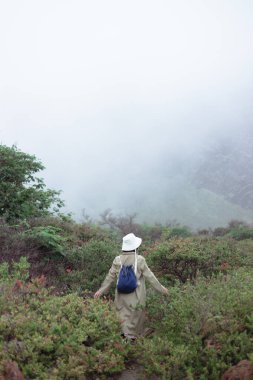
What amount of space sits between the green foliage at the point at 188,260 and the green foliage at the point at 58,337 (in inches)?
139

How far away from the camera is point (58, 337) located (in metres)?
4.66

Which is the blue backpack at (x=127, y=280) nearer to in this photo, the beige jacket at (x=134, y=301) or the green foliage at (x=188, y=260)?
the beige jacket at (x=134, y=301)

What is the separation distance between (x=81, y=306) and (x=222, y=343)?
168 centimetres

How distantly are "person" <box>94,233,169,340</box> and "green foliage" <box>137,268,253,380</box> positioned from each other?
2.21ft

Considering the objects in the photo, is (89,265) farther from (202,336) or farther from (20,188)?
(20,188)

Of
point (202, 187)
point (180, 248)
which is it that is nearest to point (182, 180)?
point (202, 187)

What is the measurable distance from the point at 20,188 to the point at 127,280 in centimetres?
837

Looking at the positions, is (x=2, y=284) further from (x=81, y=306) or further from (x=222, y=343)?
(x=222, y=343)

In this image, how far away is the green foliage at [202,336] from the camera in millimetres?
4441

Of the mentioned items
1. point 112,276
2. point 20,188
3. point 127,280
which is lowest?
point 127,280

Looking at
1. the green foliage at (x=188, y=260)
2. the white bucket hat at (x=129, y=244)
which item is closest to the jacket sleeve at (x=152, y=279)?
the white bucket hat at (x=129, y=244)

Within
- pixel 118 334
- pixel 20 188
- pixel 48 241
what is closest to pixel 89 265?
pixel 48 241

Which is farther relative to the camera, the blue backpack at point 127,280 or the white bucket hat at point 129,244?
the white bucket hat at point 129,244

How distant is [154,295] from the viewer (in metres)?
6.09
